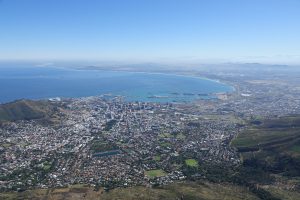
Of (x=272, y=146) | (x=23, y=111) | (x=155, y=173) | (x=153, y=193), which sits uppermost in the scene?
(x=23, y=111)

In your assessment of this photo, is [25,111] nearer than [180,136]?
No

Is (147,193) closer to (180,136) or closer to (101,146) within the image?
(101,146)

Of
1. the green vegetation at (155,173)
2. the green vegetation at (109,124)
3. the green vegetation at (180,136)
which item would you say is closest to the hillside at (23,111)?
the green vegetation at (109,124)

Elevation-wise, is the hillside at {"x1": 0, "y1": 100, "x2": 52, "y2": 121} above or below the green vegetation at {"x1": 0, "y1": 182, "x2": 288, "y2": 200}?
above

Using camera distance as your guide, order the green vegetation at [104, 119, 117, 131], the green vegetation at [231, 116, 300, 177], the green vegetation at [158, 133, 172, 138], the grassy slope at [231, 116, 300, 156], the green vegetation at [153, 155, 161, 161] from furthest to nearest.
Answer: the green vegetation at [104, 119, 117, 131], the green vegetation at [158, 133, 172, 138], the grassy slope at [231, 116, 300, 156], the green vegetation at [153, 155, 161, 161], the green vegetation at [231, 116, 300, 177]

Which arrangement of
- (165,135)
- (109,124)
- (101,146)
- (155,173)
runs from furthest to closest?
(109,124) → (165,135) → (101,146) → (155,173)

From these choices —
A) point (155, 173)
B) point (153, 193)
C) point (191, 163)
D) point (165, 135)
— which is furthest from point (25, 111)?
point (153, 193)

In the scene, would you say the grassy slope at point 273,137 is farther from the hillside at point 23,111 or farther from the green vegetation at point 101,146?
the hillside at point 23,111

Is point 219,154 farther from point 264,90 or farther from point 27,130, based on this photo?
point 264,90

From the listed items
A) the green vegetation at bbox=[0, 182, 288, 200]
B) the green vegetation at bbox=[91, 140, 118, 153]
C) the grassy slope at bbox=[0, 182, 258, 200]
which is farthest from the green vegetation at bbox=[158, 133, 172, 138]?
the grassy slope at bbox=[0, 182, 258, 200]

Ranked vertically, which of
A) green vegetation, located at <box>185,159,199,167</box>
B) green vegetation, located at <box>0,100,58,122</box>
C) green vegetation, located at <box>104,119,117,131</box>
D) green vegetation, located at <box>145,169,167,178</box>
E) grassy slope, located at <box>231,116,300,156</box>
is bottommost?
green vegetation, located at <box>145,169,167,178</box>

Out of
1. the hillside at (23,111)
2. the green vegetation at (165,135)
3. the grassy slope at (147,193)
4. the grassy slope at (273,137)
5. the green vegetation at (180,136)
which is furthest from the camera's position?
the hillside at (23,111)

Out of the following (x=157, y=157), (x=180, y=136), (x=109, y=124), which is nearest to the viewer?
(x=157, y=157)

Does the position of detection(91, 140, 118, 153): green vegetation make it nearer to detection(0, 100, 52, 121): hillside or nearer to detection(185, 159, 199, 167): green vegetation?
detection(185, 159, 199, 167): green vegetation
